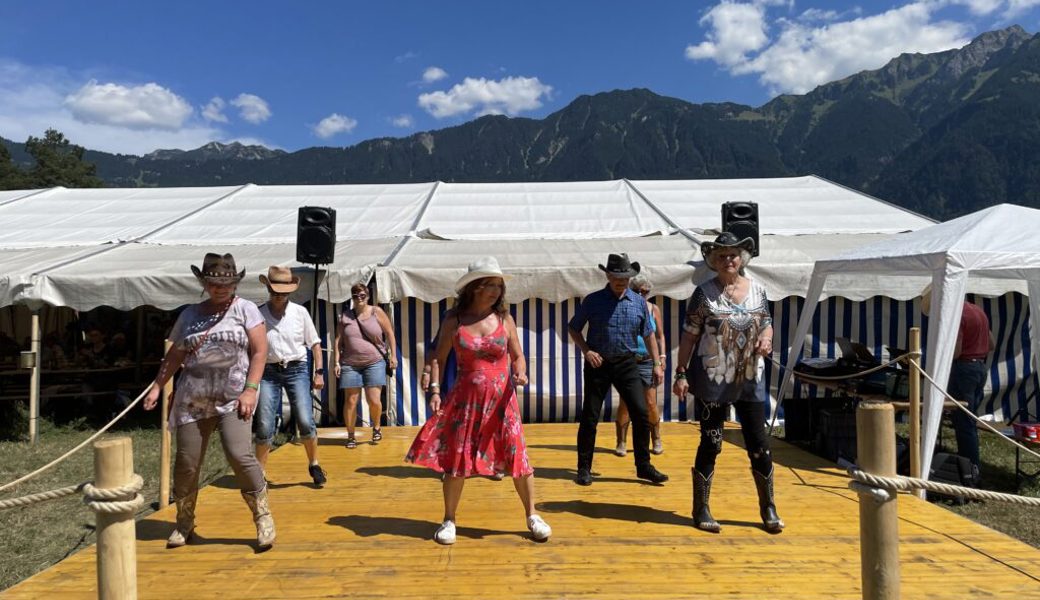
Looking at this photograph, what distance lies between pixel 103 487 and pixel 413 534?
1969 millimetres

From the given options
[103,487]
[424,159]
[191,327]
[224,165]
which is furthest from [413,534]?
[424,159]

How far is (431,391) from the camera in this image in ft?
11.1

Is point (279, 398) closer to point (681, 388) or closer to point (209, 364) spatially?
point (209, 364)

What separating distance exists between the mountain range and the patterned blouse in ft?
344

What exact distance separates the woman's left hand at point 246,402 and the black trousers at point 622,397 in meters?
2.25

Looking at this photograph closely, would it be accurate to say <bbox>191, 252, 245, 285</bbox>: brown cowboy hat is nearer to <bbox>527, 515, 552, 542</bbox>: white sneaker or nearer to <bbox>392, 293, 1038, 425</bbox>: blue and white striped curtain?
<bbox>527, 515, 552, 542</bbox>: white sneaker

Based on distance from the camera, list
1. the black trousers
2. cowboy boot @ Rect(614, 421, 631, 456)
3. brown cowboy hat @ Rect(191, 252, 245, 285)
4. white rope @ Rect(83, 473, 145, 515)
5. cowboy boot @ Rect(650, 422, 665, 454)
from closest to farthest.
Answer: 1. white rope @ Rect(83, 473, 145, 515)
2. brown cowboy hat @ Rect(191, 252, 245, 285)
3. the black trousers
4. cowboy boot @ Rect(614, 421, 631, 456)
5. cowboy boot @ Rect(650, 422, 665, 454)

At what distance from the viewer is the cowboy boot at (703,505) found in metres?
3.61

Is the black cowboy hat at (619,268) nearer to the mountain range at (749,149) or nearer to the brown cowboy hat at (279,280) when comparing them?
the brown cowboy hat at (279,280)

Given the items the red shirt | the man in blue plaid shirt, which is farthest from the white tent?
the man in blue plaid shirt

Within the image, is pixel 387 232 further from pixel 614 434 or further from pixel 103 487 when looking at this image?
pixel 103 487

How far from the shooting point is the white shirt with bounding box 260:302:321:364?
14.6ft

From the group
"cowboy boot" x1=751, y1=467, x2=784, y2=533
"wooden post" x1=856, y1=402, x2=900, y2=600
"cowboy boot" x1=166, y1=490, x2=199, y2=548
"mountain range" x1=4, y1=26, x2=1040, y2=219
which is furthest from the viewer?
"mountain range" x1=4, y1=26, x2=1040, y2=219

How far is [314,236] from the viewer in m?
7.11
